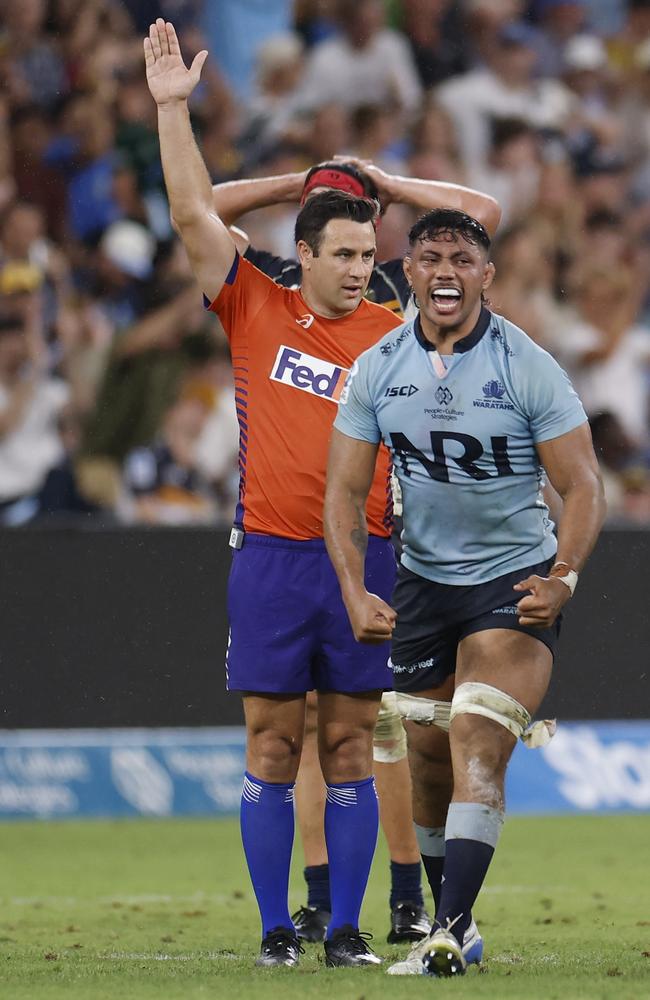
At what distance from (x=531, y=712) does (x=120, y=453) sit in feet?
20.9

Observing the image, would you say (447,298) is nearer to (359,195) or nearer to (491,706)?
(359,195)

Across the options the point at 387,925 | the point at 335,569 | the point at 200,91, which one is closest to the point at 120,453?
the point at 200,91

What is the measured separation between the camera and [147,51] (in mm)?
5547

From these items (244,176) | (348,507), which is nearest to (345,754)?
(348,507)

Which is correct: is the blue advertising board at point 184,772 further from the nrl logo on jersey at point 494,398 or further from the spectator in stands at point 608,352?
the nrl logo on jersey at point 494,398

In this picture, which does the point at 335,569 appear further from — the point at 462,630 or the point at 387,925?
the point at 387,925

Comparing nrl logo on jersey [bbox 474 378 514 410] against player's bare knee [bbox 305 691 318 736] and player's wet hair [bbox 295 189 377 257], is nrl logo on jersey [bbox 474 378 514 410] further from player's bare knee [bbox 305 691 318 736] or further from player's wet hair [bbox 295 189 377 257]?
player's bare knee [bbox 305 691 318 736]

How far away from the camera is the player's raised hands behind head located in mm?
5465

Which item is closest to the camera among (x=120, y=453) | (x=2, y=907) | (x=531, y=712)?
(x=531, y=712)

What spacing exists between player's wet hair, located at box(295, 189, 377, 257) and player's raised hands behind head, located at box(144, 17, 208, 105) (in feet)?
1.79

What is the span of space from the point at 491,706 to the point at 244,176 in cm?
832

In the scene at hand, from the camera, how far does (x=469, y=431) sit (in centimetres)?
505

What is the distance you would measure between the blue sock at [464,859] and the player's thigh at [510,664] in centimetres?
36

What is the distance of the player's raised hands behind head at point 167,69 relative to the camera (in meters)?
5.46
